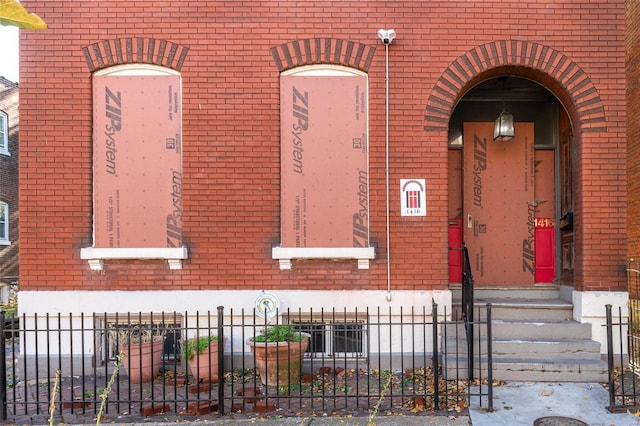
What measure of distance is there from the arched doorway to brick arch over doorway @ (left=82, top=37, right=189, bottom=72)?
4.81 m

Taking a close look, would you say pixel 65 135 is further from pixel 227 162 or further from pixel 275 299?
pixel 275 299

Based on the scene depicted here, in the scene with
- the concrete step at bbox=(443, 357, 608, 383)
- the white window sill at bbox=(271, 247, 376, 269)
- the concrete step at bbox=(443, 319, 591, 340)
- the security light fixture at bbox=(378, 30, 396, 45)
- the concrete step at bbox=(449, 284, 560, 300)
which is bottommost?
the concrete step at bbox=(443, 357, 608, 383)

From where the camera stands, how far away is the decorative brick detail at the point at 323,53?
21.8 ft

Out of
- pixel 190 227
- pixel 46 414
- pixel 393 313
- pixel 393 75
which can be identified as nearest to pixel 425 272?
pixel 393 313

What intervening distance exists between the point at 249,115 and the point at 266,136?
0.38 m

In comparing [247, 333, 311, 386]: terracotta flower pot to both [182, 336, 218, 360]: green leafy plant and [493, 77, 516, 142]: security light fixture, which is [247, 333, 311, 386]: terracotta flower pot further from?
[493, 77, 516, 142]: security light fixture

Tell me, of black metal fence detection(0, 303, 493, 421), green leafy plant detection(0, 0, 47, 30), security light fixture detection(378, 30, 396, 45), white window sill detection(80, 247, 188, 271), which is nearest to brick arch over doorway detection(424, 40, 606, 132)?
security light fixture detection(378, 30, 396, 45)

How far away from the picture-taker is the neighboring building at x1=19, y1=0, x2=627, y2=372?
6609 mm

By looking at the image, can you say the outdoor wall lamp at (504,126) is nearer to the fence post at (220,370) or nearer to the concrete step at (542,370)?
the concrete step at (542,370)

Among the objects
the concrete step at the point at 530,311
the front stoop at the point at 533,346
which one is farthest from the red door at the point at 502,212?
the concrete step at the point at 530,311

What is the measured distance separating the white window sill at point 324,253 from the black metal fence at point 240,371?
2.46 feet

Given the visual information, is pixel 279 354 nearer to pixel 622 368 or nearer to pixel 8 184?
pixel 622 368

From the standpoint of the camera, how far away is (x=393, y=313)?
6.58 m

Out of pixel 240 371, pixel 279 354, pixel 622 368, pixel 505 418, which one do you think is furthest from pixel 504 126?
pixel 240 371
